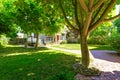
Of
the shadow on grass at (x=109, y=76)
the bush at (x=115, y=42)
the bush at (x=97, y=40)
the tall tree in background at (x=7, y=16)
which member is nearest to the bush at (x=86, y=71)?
the shadow on grass at (x=109, y=76)

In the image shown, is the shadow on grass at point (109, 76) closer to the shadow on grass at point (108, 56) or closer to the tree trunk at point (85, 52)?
the tree trunk at point (85, 52)

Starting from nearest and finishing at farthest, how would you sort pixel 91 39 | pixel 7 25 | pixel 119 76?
pixel 119 76 < pixel 7 25 < pixel 91 39

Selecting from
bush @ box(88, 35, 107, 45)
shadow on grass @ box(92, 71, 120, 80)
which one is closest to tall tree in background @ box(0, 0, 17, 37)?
shadow on grass @ box(92, 71, 120, 80)

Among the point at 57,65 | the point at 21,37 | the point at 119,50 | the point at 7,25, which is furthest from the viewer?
the point at 21,37

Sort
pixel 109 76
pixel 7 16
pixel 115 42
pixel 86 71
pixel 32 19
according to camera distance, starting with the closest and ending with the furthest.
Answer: pixel 109 76
pixel 86 71
pixel 115 42
pixel 32 19
pixel 7 16

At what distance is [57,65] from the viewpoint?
→ 11.7 m

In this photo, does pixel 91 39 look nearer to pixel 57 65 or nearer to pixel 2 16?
pixel 2 16

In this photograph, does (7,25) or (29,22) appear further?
(7,25)

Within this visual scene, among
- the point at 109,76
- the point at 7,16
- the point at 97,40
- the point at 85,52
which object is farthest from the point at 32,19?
the point at 97,40

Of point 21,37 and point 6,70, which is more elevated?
point 21,37

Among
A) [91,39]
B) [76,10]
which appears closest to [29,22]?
A: [76,10]

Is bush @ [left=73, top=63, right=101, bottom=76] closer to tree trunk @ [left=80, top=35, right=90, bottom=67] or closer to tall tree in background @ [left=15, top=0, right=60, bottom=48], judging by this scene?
tree trunk @ [left=80, top=35, right=90, bottom=67]

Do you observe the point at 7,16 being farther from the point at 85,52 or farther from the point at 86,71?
the point at 86,71

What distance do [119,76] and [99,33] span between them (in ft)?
109
